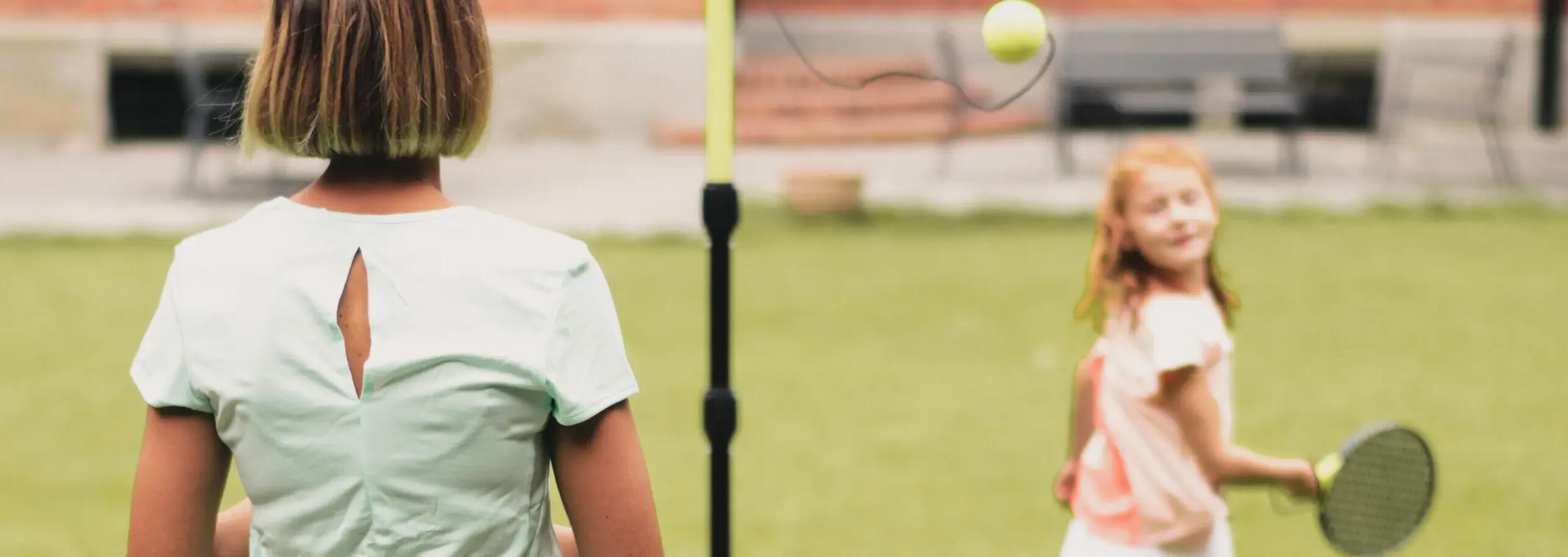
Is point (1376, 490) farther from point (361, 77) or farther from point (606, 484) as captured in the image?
point (361, 77)

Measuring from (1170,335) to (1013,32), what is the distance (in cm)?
74

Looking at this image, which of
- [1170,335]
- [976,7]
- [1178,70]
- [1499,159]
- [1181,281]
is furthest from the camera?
[976,7]

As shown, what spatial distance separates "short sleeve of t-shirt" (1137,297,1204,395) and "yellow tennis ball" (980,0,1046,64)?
68 cm

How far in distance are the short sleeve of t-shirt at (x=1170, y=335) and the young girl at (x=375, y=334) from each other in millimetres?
1320

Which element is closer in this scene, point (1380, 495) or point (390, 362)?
point (390, 362)

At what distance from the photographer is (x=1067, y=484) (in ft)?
10.4

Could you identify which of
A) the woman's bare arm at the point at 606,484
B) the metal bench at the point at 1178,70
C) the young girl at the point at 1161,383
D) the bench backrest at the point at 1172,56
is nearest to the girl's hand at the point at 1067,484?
the young girl at the point at 1161,383

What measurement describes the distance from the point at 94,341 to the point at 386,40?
6.28m

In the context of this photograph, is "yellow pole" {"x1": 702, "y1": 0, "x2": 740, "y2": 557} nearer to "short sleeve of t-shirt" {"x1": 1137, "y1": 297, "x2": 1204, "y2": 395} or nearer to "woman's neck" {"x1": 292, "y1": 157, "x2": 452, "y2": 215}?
"woman's neck" {"x1": 292, "y1": 157, "x2": 452, "y2": 215}

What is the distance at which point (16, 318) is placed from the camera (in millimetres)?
7867

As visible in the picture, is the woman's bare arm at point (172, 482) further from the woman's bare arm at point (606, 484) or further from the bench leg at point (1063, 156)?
the bench leg at point (1063, 156)

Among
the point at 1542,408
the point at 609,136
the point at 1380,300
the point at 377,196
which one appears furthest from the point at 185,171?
the point at 377,196

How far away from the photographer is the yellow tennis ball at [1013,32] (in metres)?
2.30

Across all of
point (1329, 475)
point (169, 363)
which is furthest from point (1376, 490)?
point (169, 363)
